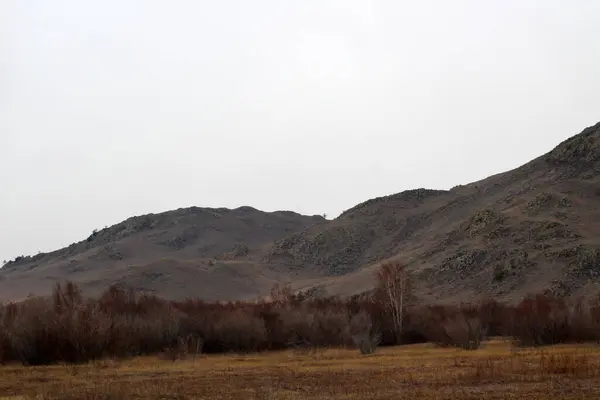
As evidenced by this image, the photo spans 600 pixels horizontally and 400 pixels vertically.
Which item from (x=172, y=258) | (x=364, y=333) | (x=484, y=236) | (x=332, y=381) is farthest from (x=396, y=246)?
(x=332, y=381)

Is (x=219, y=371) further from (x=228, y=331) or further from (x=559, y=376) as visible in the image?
(x=228, y=331)

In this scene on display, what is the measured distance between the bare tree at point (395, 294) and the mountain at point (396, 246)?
21.8 metres

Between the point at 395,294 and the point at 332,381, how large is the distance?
3152 cm

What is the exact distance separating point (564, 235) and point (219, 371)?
64.8 m

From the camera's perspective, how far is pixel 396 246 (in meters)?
124

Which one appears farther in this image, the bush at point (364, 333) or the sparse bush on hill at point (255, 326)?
the bush at point (364, 333)

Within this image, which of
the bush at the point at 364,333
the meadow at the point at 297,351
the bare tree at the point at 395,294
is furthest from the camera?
the bare tree at the point at 395,294

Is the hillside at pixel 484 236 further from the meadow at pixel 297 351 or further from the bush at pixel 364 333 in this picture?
the bush at pixel 364 333

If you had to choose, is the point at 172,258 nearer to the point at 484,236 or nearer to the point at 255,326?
the point at 484,236

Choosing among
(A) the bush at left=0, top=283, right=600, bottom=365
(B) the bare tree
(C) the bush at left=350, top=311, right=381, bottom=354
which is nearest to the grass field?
(A) the bush at left=0, top=283, right=600, bottom=365

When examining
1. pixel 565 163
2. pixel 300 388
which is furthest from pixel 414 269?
pixel 300 388

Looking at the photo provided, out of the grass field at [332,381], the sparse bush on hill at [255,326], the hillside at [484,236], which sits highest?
the hillside at [484,236]

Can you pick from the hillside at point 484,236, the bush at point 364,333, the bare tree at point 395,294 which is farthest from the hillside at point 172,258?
the bush at point 364,333

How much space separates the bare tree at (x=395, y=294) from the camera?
51781mm
